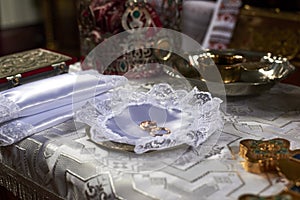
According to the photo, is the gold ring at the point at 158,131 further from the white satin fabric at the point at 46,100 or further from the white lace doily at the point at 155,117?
the white satin fabric at the point at 46,100

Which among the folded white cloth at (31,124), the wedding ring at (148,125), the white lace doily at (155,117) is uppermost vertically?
the white lace doily at (155,117)

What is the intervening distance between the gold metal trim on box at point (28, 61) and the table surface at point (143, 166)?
0.24m

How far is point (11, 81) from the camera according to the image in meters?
0.99

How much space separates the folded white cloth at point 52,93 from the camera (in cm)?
85

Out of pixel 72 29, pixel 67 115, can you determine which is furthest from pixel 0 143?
pixel 72 29

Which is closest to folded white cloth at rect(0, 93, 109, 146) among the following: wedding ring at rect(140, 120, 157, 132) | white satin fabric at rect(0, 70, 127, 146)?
white satin fabric at rect(0, 70, 127, 146)

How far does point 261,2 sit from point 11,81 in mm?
1082

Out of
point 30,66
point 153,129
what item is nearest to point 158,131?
point 153,129

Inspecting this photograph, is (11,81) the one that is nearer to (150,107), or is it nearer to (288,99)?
(150,107)

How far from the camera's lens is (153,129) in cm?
78

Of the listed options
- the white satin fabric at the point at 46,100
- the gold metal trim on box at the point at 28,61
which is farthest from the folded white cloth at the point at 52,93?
the gold metal trim on box at the point at 28,61

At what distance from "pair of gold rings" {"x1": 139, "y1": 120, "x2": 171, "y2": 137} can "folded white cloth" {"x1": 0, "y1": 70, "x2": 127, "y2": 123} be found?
17 cm

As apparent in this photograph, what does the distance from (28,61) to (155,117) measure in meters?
0.41

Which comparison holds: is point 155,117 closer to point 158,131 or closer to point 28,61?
point 158,131
